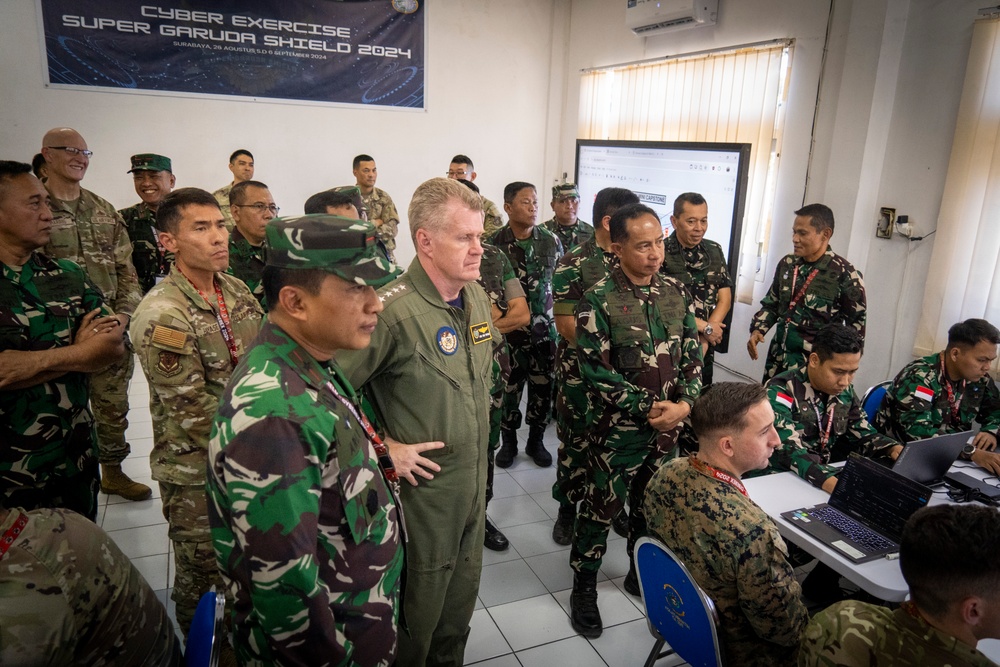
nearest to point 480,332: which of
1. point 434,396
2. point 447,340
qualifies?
point 447,340

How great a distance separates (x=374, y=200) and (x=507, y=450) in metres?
3.77

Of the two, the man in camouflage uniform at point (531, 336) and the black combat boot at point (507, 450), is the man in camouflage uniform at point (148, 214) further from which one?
the black combat boot at point (507, 450)

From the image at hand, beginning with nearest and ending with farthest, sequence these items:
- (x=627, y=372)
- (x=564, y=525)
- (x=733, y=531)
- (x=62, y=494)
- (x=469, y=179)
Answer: (x=733, y=531) < (x=62, y=494) < (x=627, y=372) < (x=564, y=525) < (x=469, y=179)

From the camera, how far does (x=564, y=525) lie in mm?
3410

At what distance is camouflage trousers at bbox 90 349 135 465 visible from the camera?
3570 millimetres

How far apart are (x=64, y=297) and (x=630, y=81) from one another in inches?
229

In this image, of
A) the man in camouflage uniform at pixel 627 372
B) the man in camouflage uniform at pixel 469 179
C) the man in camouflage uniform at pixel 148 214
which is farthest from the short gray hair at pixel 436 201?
the man in camouflage uniform at pixel 469 179

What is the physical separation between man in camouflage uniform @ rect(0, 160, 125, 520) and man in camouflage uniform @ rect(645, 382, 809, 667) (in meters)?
2.08

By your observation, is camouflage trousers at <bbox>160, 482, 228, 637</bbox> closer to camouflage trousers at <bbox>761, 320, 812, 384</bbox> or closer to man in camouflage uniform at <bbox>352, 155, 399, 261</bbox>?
camouflage trousers at <bbox>761, 320, 812, 384</bbox>

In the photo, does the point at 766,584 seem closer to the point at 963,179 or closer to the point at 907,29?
the point at 963,179

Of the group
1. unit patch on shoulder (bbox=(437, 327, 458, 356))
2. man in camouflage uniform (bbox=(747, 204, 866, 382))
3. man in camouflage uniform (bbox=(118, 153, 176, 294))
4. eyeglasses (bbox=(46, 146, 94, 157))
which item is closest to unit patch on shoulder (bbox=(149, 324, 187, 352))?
unit patch on shoulder (bbox=(437, 327, 458, 356))

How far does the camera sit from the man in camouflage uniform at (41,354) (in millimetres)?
2127

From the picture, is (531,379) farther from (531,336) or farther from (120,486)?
(120,486)

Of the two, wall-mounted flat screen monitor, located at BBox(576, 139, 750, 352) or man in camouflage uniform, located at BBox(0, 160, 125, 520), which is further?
wall-mounted flat screen monitor, located at BBox(576, 139, 750, 352)
